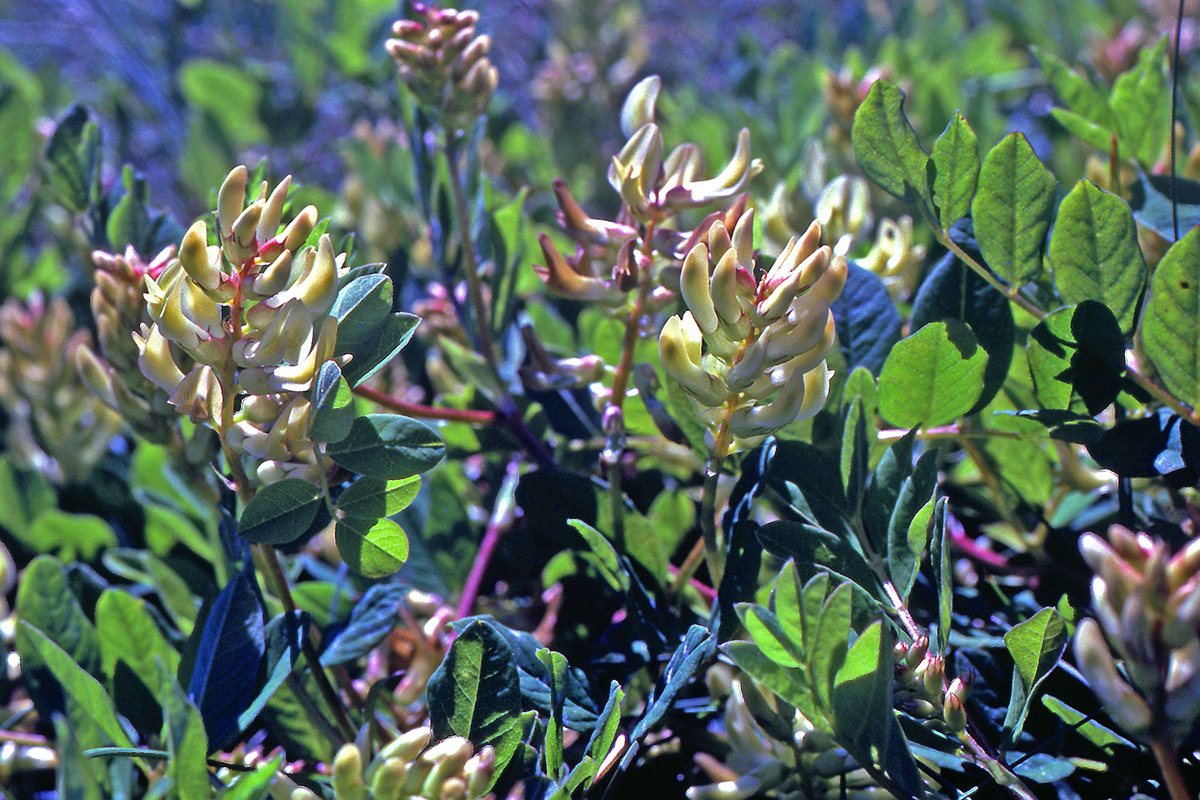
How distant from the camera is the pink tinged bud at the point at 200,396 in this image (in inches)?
22.4

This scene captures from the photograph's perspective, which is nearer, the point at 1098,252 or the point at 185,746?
the point at 185,746

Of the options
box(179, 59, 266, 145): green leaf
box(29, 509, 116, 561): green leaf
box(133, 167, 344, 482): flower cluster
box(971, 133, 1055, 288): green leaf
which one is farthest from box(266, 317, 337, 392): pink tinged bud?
box(179, 59, 266, 145): green leaf

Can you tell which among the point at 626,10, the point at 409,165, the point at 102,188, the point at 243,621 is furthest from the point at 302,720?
the point at 626,10

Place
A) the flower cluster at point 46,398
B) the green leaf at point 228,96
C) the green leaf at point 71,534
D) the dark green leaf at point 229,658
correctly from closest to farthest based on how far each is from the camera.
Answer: the dark green leaf at point 229,658, the green leaf at point 71,534, the flower cluster at point 46,398, the green leaf at point 228,96

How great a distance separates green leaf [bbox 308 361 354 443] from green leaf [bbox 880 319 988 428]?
36 cm

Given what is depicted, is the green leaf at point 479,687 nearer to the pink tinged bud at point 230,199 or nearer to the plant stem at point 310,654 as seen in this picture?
the plant stem at point 310,654

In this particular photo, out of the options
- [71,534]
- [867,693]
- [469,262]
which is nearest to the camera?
[867,693]

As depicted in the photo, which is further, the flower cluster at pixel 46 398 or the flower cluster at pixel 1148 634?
the flower cluster at pixel 46 398

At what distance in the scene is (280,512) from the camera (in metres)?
0.59

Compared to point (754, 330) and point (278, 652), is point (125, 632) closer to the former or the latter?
point (278, 652)

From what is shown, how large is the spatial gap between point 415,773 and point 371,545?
0.15 m

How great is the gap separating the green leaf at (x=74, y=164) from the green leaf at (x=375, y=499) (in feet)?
1.68

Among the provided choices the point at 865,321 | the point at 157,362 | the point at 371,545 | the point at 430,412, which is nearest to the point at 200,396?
the point at 157,362

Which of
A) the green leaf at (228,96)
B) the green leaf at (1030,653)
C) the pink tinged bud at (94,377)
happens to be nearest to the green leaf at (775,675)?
the green leaf at (1030,653)
